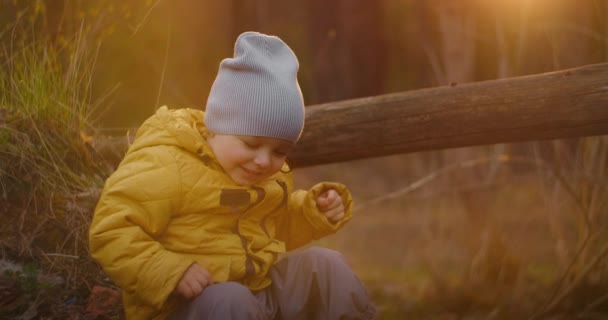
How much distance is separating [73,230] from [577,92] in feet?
6.82

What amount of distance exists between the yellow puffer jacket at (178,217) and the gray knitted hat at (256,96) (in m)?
0.13

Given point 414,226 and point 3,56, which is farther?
point 414,226

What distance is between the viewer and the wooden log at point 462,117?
2.90 metres

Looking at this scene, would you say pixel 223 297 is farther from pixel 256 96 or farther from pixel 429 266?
pixel 429 266

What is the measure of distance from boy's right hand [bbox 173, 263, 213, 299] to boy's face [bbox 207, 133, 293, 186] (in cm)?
34

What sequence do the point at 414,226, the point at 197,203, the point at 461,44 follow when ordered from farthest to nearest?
Answer: the point at 461,44, the point at 414,226, the point at 197,203

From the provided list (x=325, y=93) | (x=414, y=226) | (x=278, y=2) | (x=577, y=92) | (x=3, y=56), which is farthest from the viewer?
(x=278, y=2)

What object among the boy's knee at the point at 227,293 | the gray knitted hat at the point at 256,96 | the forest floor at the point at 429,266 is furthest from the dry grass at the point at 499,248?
the boy's knee at the point at 227,293

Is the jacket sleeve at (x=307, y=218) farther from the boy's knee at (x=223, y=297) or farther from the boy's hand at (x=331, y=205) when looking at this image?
the boy's knee at (x=223, y=297)

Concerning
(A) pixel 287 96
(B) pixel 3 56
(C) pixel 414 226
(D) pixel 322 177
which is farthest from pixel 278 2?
(A) pixel 287 96

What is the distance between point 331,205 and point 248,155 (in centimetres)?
42

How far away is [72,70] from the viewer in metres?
3.22

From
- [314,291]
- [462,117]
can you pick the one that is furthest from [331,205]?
[462,117]

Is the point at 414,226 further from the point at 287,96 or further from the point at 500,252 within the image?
the point at 287,96
